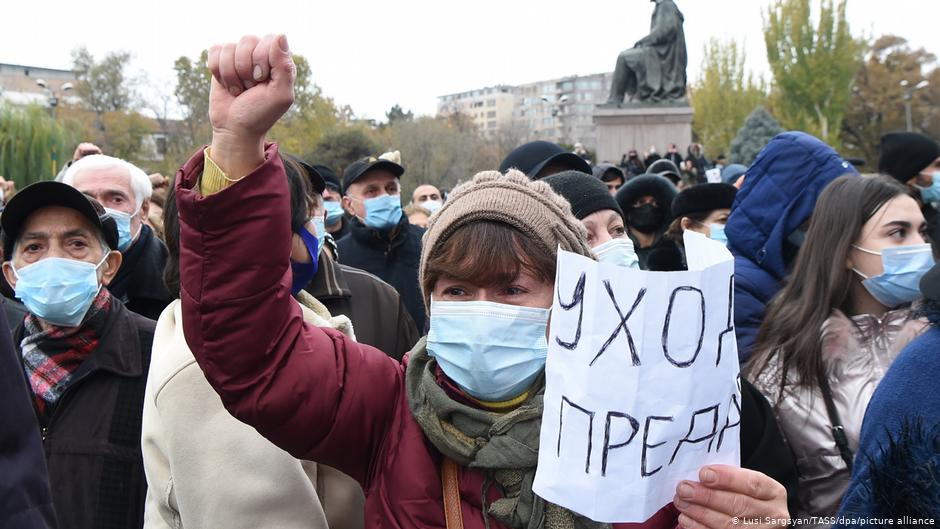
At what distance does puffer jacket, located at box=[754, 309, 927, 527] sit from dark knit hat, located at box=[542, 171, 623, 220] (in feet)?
3.73

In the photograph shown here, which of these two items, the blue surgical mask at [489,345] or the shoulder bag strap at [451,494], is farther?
the blue surgical mask at [489,345]

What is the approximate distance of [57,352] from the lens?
9.82 ft

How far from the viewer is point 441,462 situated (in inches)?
72.7

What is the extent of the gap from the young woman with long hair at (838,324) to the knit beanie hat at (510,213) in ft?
3.66

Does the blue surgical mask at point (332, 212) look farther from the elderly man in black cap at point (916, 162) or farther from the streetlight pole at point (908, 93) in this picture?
the streetlight pole at point (908, 93)

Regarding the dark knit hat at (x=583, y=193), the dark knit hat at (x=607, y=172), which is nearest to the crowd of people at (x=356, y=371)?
the dark knit hat at (x=583, y=193)

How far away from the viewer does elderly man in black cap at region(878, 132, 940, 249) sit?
18.8ft

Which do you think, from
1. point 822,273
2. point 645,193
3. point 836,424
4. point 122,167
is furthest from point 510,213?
point 645,193

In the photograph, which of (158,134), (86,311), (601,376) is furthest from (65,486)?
(158,134)

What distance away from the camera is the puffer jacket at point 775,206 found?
12.5 feet

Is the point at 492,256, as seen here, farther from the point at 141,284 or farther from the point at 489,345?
the point at 141,284

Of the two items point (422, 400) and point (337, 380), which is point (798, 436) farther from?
point (337, 380)

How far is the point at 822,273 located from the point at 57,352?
2788mm

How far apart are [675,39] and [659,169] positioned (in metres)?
11.3
